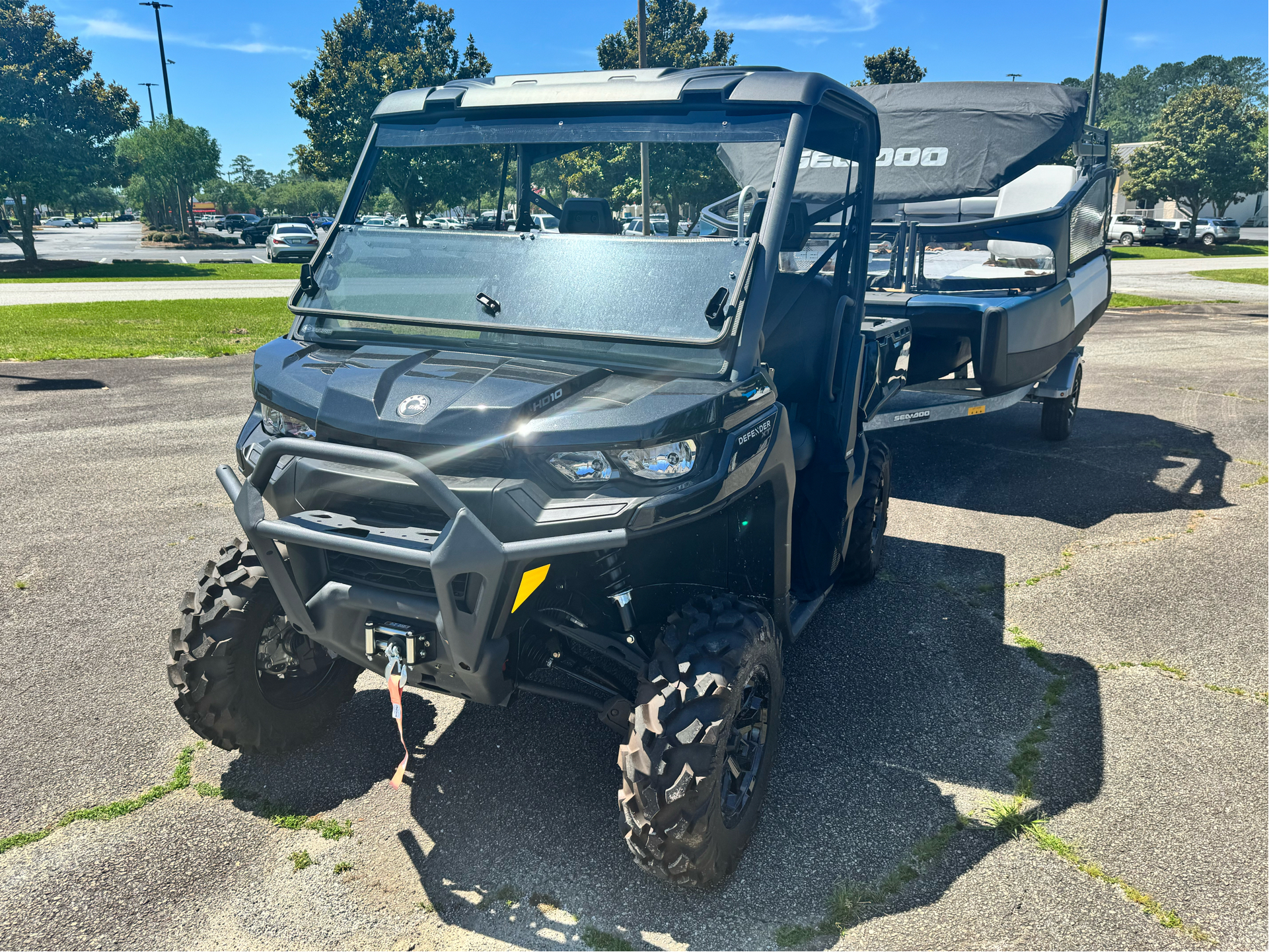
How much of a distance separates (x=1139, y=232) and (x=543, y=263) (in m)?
53.4

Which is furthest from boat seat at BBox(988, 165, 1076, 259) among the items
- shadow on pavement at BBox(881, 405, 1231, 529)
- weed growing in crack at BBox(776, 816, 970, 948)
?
weed growing in crack at BBox(776, 816, 970, 948)

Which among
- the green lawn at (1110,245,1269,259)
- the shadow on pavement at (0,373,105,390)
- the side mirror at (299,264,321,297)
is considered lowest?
the shadow on pavement at (0,373,105,390)

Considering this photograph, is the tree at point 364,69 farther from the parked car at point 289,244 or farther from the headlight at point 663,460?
the headlight at point 663,460

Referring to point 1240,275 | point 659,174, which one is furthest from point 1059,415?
point 1240,275

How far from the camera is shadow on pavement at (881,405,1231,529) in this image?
22.7 ft

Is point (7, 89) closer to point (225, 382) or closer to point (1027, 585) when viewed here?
point (225, 382)

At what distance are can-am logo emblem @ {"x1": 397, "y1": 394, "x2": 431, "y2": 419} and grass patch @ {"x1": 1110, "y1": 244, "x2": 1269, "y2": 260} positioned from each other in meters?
39.5

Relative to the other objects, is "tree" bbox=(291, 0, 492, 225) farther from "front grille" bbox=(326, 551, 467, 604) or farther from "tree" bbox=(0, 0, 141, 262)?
"front grille" bbox=(326, 551, 467, 604)

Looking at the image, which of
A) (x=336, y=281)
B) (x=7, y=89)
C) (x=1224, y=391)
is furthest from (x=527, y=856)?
(x=7, y=89)

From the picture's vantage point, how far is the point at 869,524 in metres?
5.12

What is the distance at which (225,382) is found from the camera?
35.3 feet

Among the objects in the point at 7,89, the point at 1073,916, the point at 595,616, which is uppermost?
the point at 7,89

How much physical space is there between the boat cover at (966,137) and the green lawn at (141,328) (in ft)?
22.7

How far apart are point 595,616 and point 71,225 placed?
106 m
